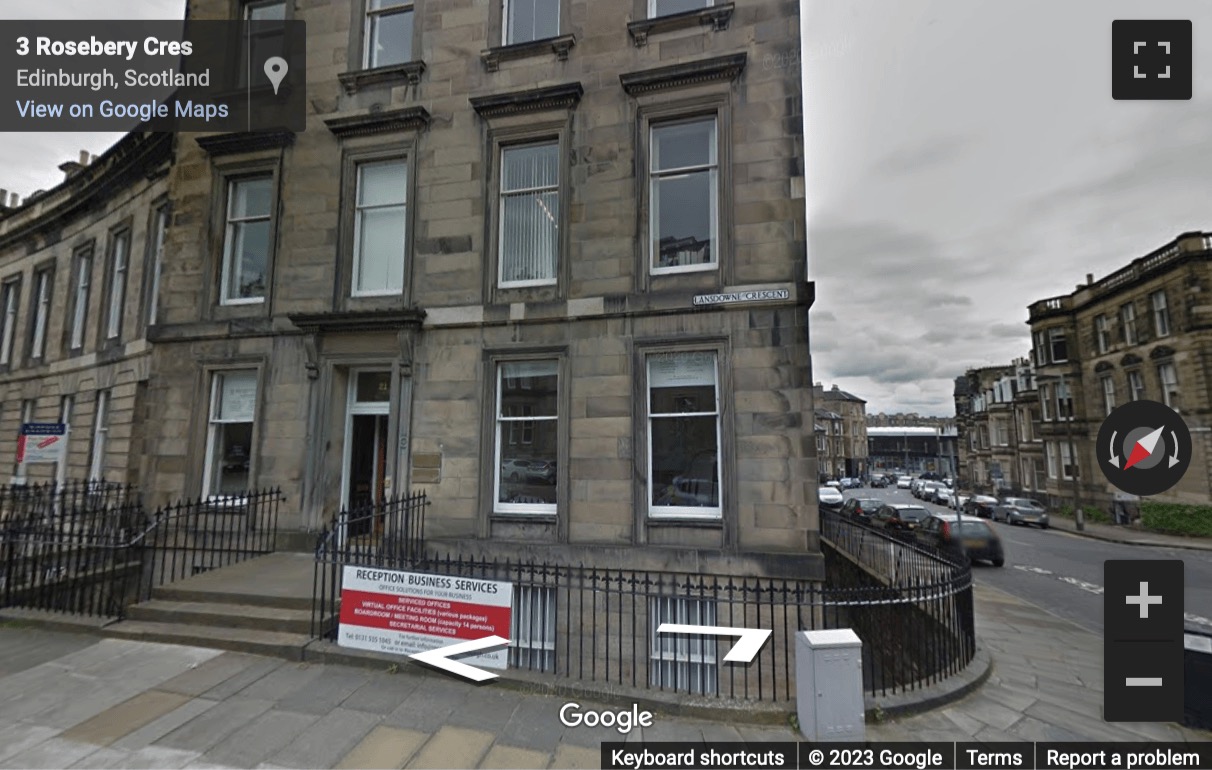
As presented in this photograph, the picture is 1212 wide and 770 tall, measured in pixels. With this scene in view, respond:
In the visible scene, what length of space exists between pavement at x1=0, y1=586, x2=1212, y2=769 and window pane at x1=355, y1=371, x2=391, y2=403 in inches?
190

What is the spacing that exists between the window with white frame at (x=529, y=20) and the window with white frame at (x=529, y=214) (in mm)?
2272

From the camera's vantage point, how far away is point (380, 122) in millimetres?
9867

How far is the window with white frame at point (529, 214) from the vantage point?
9289 mm

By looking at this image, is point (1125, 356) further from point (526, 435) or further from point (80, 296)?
point (80, 296)

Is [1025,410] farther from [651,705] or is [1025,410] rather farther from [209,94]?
[209,94]

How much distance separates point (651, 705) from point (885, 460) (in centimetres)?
13062

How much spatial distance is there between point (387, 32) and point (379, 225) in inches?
161

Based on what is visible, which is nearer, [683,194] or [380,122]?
[683,194]

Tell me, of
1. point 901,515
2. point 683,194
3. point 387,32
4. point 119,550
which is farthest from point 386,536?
point 901,515

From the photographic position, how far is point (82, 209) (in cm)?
1639

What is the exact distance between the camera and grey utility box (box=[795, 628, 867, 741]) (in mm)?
4406

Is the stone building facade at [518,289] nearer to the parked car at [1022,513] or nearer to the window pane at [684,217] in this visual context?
the window pane at [684,217]

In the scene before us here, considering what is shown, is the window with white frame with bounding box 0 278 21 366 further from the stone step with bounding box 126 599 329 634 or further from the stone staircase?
the stone step with bounding box 126 599 329 634

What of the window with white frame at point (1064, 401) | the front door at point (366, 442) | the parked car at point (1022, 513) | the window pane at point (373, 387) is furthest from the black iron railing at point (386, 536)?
the window with white frame at point (1064, 401)
